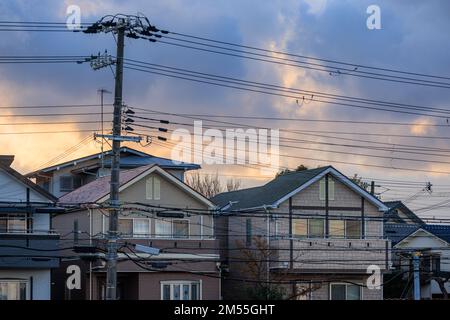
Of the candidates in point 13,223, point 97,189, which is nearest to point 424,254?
point 97,189

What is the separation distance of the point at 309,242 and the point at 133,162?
16.1 metres

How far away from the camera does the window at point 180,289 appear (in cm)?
4312

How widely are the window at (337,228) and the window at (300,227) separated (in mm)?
1533

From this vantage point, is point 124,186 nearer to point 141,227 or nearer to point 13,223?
point 141,227

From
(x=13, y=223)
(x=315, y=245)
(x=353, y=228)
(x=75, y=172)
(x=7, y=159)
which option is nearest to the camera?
(x=13, y=223)

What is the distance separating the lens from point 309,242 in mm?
46062

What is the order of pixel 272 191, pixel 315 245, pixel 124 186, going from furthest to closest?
1. pixel 272 191
2. pixel 315 245
3. pixel 124 186

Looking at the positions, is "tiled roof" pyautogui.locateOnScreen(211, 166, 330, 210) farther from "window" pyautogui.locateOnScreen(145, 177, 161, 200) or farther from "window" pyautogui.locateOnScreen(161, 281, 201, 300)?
"window" pyautogui.locateOnScreen(161, 281, 201, 300)

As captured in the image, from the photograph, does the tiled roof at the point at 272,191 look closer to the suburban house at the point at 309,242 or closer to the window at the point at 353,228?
the suburban house at the point at 309,242

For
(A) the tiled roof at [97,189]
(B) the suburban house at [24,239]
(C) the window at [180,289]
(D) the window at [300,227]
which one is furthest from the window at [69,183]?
(D) the window at [300,227]

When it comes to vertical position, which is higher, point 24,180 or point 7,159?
point 7,159

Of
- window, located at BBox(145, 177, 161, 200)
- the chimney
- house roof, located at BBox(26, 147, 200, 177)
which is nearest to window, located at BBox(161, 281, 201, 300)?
window, located at BBox(145, 177, 161, 200)

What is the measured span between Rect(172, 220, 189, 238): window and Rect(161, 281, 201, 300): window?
2.43 metres
